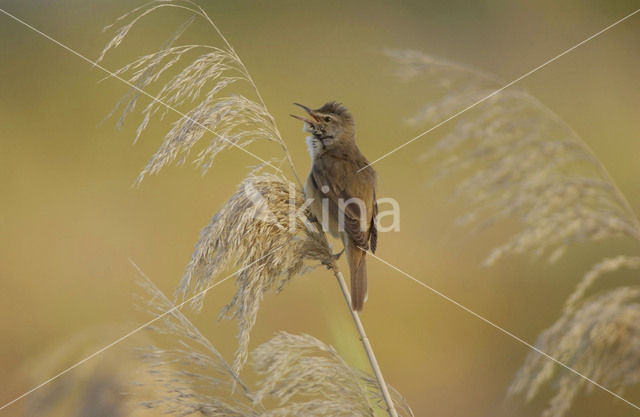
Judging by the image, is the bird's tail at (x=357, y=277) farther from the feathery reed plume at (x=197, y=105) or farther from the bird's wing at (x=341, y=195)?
the feathery reed plume at (x=197, y=105)

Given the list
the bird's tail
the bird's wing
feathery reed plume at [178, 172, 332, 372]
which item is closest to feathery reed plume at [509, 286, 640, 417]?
feathery reed plume at [178, 172, 332, 372]

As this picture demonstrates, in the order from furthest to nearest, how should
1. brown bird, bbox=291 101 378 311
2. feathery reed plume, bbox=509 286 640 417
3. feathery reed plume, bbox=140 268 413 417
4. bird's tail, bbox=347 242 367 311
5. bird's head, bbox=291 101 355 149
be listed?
bird's head, bbox=291 101 355 149
brown bird, bbox=291 101 378 311
bird's tail, bbox=347 242 367 311
feathery reed plume, bbox=140 268 413 417
feathery reed plume, bbox=509 286 640 417

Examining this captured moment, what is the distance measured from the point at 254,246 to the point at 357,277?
0.64m

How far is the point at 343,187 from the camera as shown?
289 centimetres

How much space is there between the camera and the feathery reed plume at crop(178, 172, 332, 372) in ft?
6.35

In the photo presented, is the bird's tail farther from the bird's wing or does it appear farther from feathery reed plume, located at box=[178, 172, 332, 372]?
feathery reed plume, located at box=[178, 172, 332, 372]

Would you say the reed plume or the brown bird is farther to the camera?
the brown bird

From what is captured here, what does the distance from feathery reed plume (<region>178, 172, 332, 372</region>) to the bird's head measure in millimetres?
952

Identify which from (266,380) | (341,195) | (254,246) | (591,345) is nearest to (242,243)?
(254,246)

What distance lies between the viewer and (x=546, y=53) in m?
5.10

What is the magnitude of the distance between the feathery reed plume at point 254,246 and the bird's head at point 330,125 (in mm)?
952

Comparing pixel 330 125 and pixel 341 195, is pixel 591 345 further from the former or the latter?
pixel 330 125

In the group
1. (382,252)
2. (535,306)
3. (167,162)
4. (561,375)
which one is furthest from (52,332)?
(561,375)

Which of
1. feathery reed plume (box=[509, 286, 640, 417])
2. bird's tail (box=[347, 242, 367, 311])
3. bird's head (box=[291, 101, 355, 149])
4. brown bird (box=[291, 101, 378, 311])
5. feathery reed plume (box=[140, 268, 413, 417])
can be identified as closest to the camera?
feathery reed plume (box=[509, 286, 640, 417])
